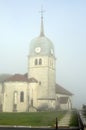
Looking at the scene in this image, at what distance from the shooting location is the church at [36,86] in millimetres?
67000

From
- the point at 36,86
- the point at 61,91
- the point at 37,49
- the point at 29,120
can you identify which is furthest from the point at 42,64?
the point at 29,120

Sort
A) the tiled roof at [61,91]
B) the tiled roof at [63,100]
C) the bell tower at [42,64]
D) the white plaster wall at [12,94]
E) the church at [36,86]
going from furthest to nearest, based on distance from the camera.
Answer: the tiled roof at [61,91] → the tiled roof at [63,100] → the bell tower at [42,64] → the church at [36,86] → the white plaster wall at [12,94]

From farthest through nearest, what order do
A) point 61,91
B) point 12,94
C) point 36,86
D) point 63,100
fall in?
point 61,91
point 63,100
point 36,86
point 12,94

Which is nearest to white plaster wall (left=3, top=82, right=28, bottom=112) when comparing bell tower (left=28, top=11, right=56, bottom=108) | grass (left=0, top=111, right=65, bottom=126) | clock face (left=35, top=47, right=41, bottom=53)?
bell tower (left=28, top=11, right=56, bottom=108)

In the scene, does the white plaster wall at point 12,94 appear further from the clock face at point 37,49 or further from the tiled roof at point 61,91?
the tiled roof at point 61,91

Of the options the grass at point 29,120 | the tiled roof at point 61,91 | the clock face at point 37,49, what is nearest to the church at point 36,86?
the clock face at point 37,49

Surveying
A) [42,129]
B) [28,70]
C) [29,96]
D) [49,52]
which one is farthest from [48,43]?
[42,129]

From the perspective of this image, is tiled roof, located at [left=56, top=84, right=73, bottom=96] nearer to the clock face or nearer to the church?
the church

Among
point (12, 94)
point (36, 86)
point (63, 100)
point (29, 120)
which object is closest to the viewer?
point (29, 120)

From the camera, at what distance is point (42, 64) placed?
71.6 meters

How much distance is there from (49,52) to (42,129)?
161 feet

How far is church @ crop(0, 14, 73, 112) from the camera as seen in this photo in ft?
220

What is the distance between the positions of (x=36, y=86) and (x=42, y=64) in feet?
16.8

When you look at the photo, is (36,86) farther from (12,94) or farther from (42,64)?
(12,94)
